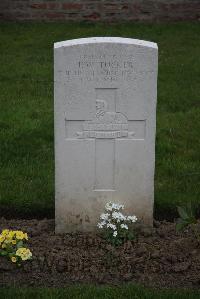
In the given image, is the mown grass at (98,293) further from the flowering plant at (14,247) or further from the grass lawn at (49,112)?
the grass lawn at (49,112)

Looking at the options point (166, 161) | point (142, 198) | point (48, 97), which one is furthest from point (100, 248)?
point (48, 97)

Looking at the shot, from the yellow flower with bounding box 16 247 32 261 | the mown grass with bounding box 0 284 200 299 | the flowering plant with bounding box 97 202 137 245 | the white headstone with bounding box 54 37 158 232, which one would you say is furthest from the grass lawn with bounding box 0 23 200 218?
the mown grass with bounding box 0 284 200 299

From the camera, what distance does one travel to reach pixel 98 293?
405 centimetres

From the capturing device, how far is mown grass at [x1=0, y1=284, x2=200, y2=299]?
4012 mm

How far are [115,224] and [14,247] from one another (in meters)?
0.73

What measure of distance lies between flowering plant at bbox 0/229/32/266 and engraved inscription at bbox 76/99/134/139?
0.81m

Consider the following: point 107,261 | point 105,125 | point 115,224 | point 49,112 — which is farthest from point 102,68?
Result: point 49,112

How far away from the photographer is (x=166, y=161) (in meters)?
6.09

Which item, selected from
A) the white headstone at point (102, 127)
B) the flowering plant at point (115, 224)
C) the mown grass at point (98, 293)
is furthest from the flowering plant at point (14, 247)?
the flowering plant at point (115, 224)

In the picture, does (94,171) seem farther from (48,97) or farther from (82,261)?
(48,97)

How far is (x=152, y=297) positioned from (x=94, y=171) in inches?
43.2

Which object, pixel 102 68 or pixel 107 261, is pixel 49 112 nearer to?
pixel 102 68

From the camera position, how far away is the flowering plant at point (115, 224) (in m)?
4.59

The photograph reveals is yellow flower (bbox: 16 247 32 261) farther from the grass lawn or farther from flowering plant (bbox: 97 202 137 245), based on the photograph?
the grass lawn
